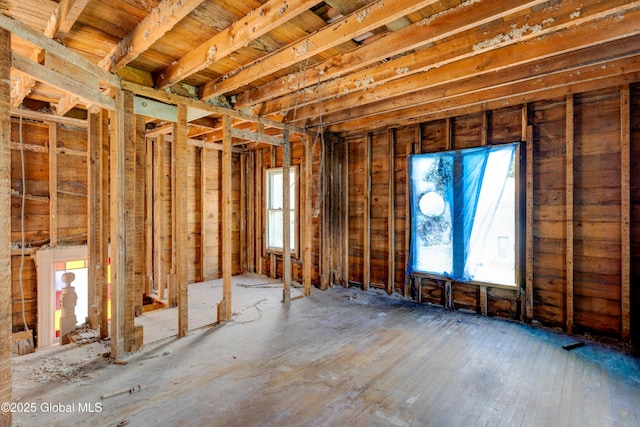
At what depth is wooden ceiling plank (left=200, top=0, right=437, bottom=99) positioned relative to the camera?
75.8 inches

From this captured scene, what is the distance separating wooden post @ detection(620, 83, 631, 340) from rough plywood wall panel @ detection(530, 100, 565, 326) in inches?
18.4

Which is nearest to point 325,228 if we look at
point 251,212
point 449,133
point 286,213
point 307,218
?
point 307,218

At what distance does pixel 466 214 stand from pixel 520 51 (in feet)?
6.15

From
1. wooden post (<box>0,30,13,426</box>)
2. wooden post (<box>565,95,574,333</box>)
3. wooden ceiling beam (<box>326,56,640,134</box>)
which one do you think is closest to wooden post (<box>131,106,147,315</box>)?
wooden post (<box>0,30,13,426</box>)

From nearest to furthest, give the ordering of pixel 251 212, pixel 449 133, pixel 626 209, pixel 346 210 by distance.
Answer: pixel 626 209, pixel 449 133, pixel 346 210, pixel 251 212

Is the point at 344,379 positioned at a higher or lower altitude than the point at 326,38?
lower

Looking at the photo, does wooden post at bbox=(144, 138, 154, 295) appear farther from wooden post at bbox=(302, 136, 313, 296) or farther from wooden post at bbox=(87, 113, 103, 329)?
wooden post at bbox=(302, 136, 313, 296)

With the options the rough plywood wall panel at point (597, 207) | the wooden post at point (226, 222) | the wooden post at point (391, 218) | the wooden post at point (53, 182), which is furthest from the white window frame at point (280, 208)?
the rough plywood wall panel at point (597, 207)

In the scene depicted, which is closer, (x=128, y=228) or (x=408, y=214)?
(x=128, y=228)

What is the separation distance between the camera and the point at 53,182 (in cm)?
427

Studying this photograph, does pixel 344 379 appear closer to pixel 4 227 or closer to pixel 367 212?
pixel 4 227

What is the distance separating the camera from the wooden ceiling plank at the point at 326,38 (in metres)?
1.93

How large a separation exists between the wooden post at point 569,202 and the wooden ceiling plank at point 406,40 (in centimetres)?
196

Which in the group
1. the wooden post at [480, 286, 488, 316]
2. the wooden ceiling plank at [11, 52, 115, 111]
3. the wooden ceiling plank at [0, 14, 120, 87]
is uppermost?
the wooden ceiling plank at [0, 14, 120, 87]
